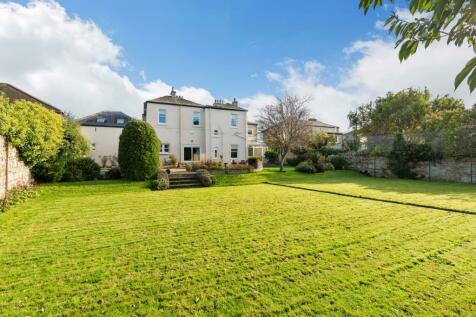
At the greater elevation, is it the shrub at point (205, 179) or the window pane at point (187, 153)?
the window pane at point (187, 153)

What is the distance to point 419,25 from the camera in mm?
1424

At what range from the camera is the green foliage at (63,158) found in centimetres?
1167

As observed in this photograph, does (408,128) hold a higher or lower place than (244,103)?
lower

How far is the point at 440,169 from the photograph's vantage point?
1623 cm

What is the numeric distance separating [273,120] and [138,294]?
63.6 ft

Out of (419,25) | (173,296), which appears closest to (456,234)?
(419,25)

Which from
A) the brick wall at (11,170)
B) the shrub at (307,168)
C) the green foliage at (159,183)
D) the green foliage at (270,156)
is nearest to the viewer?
the brick wall at (11,170)

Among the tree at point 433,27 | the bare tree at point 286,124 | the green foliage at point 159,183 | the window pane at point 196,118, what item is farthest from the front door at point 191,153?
the tree at point 433,27

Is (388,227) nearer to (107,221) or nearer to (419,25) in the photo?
(419,25)

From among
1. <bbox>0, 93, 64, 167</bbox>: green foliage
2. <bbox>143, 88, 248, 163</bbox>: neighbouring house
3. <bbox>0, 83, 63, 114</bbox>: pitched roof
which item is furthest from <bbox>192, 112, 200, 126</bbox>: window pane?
<bbox>0, 93, 64, 167</bbox>: green foliage

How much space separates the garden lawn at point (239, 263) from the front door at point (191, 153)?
54.9 feet

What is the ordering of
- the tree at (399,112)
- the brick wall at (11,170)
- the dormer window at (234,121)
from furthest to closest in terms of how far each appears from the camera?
the tree at (399,112)
the dormer window at (234,121)
the brick wall at (11,170)

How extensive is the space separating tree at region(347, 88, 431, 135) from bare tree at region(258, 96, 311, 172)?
571 inches

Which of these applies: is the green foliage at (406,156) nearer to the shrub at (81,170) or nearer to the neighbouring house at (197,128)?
the neighbouring house at (197,128)
